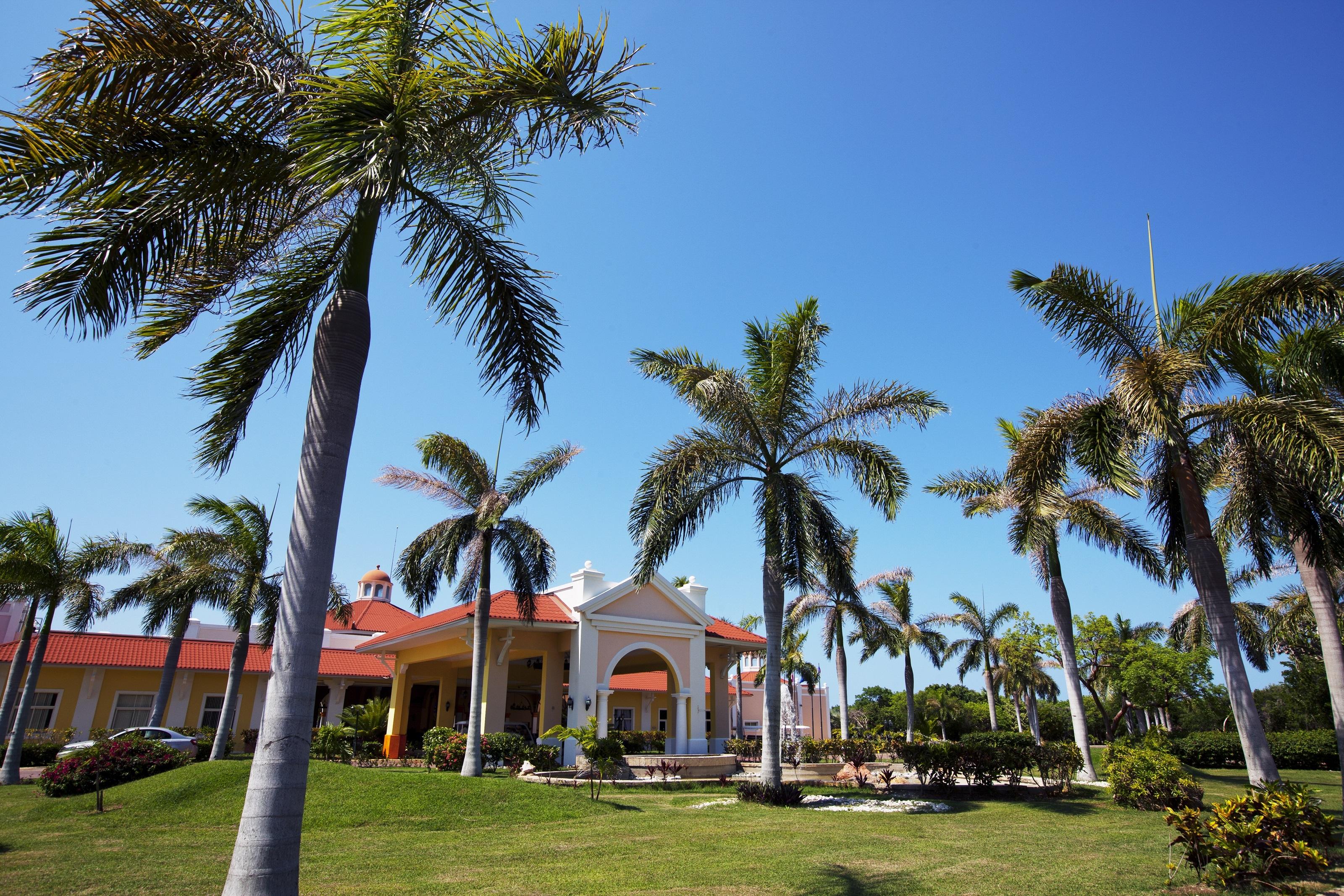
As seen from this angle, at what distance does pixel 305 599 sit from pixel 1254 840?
9097mm

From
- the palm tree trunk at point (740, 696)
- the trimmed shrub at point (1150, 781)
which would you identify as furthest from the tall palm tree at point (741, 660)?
the trimmed shrub at point (1150, 781)

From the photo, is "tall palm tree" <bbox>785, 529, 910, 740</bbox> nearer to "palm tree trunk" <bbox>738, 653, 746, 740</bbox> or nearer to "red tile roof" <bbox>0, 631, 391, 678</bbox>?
"palm tree trunk" <bbox>738, 653, 746, 740</bbox>

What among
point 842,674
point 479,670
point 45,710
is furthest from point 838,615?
point 45,710

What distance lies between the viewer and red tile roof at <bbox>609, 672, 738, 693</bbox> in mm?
38812

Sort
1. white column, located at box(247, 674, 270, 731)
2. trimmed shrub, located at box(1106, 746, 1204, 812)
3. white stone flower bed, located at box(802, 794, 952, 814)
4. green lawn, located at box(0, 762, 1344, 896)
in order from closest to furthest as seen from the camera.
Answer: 1. green lawn, located at box(0, 762, 1344, 896)
2. trimmed shrub, located at box(1106, 746, 1204, 812)
3. white stone flower bed, located at box(802, 794, 952, 814)
4. white column, located at box(247, 674, 270, 731)

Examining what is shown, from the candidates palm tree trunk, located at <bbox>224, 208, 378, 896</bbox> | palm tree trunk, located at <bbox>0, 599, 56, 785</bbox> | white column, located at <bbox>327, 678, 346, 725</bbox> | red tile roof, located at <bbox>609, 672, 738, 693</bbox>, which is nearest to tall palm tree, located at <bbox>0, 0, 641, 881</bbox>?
palm tree trunk, located at <bbox>224, 208, 378, 896</bbox>

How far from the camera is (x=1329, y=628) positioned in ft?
39.1

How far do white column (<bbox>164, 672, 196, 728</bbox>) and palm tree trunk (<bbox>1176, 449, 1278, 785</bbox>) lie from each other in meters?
34.2

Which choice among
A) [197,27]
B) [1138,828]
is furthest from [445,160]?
[1138,828]

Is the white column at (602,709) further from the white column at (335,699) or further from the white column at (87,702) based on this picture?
the white column at (87,702)

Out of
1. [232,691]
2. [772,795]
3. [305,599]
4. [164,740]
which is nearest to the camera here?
[305,599]

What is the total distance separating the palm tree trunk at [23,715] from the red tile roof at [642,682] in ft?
75.1

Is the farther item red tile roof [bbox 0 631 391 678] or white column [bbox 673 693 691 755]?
red tile roof [bbox 0 631 391 678]

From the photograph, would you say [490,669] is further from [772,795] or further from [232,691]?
[772,795]
